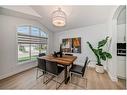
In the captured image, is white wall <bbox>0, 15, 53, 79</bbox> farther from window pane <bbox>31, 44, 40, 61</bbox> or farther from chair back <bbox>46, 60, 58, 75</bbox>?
chair back <bbox>46, 60, 58, 75</bbox>

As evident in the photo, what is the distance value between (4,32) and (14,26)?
477 mm

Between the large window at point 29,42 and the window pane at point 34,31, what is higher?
the window pane at point 34,31


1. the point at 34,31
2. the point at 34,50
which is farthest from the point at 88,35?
the point at 34,50

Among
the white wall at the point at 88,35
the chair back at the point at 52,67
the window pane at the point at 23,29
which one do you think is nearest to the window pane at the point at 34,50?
Result: the window pane at the point at 23,29

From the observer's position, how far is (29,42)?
3.91 meters

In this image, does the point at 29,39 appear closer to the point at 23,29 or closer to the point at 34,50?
the point at 23,29

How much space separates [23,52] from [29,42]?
58 cm

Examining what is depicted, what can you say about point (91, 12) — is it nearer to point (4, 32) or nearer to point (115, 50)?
point (115, 50)

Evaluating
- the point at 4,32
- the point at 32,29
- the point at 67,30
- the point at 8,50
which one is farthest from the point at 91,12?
the point at 8,50

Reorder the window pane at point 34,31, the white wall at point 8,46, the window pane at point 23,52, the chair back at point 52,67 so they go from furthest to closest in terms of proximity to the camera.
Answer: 1. the window pane at point 34,31
2. the window pane at point 23,52
3. the white wall at point 8,46
4. the chair back at point 52,67

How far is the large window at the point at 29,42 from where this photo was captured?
3514mm

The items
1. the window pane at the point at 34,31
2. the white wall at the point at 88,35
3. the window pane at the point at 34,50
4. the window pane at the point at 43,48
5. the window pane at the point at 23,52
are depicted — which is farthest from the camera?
the window pane at the point at 43,48

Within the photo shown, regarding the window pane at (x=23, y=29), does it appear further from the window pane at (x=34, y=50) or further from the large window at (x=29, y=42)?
the window pane at (x=34, y=50)
